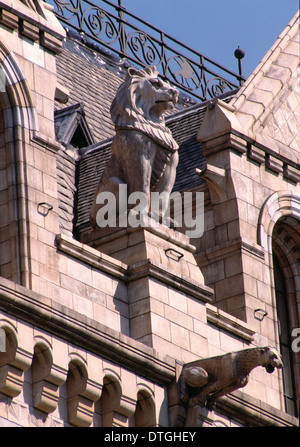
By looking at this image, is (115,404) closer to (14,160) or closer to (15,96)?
(14,160)

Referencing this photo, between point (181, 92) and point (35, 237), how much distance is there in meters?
21.1

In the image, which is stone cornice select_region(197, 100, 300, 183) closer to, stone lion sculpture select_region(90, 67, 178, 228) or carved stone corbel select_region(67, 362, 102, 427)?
stone lion sculpture select_region(90, 67, 178, 228)

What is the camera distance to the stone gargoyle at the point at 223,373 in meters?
32.5

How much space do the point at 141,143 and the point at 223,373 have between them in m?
4.76

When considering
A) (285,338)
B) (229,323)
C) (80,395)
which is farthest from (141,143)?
(285,338)

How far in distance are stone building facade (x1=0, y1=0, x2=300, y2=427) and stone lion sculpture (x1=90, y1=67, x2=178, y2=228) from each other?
974 mm

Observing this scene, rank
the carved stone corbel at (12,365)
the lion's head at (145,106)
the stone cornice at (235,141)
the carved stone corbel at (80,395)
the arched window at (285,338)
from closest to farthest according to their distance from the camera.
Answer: the carved stone corbel at (12,365) < the carved stone corbel at (80,395) < the lion's head at (145,106) < the arched window at (285,338) < the stone cornice at (235,141)

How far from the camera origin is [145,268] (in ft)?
110

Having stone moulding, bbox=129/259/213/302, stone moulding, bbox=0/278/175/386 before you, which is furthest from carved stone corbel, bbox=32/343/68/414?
stone moulding, bbox=129/259/213/302

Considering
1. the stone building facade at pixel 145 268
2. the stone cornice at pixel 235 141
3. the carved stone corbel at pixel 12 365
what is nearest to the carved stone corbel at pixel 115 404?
the stone building facade at pixel 145 268

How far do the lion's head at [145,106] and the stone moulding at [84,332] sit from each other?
181 inches

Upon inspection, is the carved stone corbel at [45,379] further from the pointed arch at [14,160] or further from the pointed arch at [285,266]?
the pointed arch at [285,266]
